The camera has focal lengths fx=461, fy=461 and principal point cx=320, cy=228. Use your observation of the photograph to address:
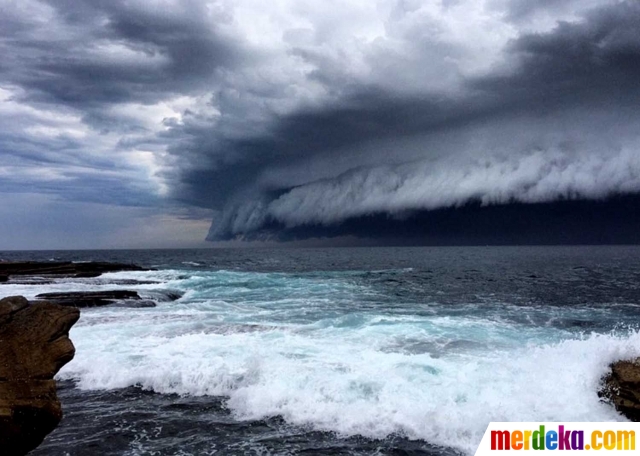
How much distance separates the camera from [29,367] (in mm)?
8203

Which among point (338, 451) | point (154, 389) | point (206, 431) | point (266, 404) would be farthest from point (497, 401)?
point (154, 389)

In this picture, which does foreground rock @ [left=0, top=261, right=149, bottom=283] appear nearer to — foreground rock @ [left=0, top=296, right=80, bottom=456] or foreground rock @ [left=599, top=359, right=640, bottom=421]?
foreground rock @ [left=0, top=296, right=80, bottom=456]

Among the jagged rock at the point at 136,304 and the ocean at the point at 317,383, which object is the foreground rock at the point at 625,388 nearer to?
the ocean at the point at 317,383

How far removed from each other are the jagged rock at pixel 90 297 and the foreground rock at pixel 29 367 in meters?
19.6

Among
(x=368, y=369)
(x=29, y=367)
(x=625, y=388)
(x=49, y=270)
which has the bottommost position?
(x=368, y=369)

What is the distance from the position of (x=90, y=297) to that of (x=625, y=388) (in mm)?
29176

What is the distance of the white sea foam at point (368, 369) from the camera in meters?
10.2

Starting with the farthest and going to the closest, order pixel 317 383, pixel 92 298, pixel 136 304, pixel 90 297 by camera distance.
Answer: pixel 90 297, pixel 92 298, pixel 136 304, pixel 317 383

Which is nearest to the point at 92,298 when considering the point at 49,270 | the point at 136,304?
the point at 136,304

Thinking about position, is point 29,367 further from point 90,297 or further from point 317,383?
point 90,297

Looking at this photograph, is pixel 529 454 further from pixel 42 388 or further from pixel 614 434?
pixel 42 388

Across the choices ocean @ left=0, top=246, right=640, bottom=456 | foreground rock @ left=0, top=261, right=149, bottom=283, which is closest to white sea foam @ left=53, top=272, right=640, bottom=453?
ocean @ left=0, top=246, right=640, bottom=456

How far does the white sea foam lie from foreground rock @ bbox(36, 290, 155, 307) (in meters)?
6.63

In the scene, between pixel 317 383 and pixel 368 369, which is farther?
pixel 368 369
